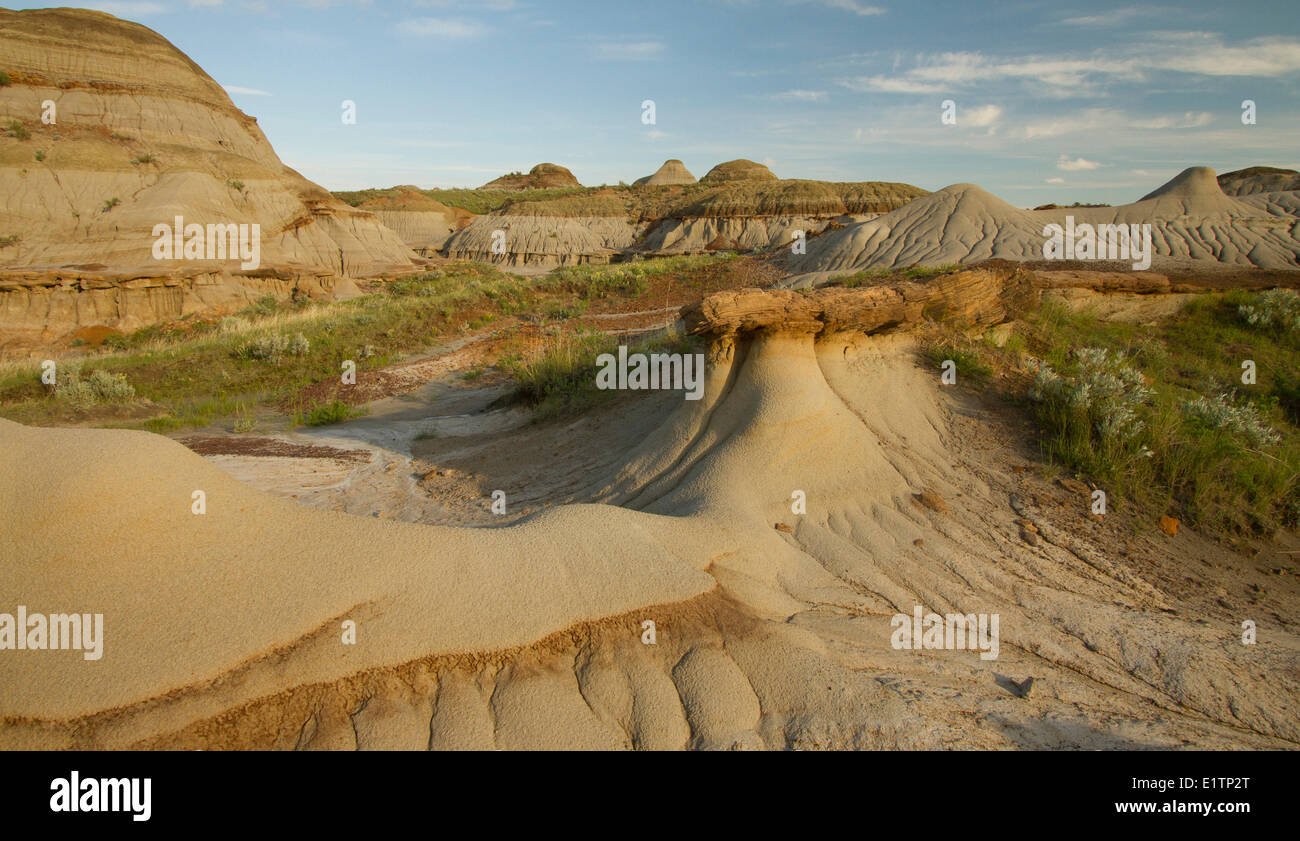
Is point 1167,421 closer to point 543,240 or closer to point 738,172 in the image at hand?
point 543,240

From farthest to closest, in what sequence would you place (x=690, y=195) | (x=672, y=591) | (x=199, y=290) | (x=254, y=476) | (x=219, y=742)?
1. (x=690, y=195)
2. (x=199, y=290)
3. (x=254, y=476)
4. (x=672, y=591)
5. (x=219, y=742)

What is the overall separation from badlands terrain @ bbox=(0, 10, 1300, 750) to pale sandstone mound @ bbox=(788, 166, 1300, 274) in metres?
7.46

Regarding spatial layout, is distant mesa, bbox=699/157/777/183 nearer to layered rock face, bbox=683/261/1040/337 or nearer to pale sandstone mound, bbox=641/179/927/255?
pale sandstone mound, bbox=641/179/927/255

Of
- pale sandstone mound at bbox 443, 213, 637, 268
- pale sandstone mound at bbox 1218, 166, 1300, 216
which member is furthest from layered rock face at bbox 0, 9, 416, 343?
pale sandstone mound at bbox 1218, 166, 1300, 216

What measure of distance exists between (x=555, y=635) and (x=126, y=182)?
86.5 feet

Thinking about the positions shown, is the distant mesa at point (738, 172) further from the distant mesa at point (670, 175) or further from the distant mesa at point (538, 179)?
the distant mesa at point (538, 179)

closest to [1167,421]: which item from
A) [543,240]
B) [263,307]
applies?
[263,307]

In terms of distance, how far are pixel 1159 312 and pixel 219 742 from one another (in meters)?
10.8

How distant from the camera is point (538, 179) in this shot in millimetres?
85250

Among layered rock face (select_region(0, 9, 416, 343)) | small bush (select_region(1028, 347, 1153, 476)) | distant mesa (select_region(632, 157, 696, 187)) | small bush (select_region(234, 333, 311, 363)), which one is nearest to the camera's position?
small bush (select_region(1028, 347, 1153, 476))

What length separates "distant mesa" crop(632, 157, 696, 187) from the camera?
77.4 metres
